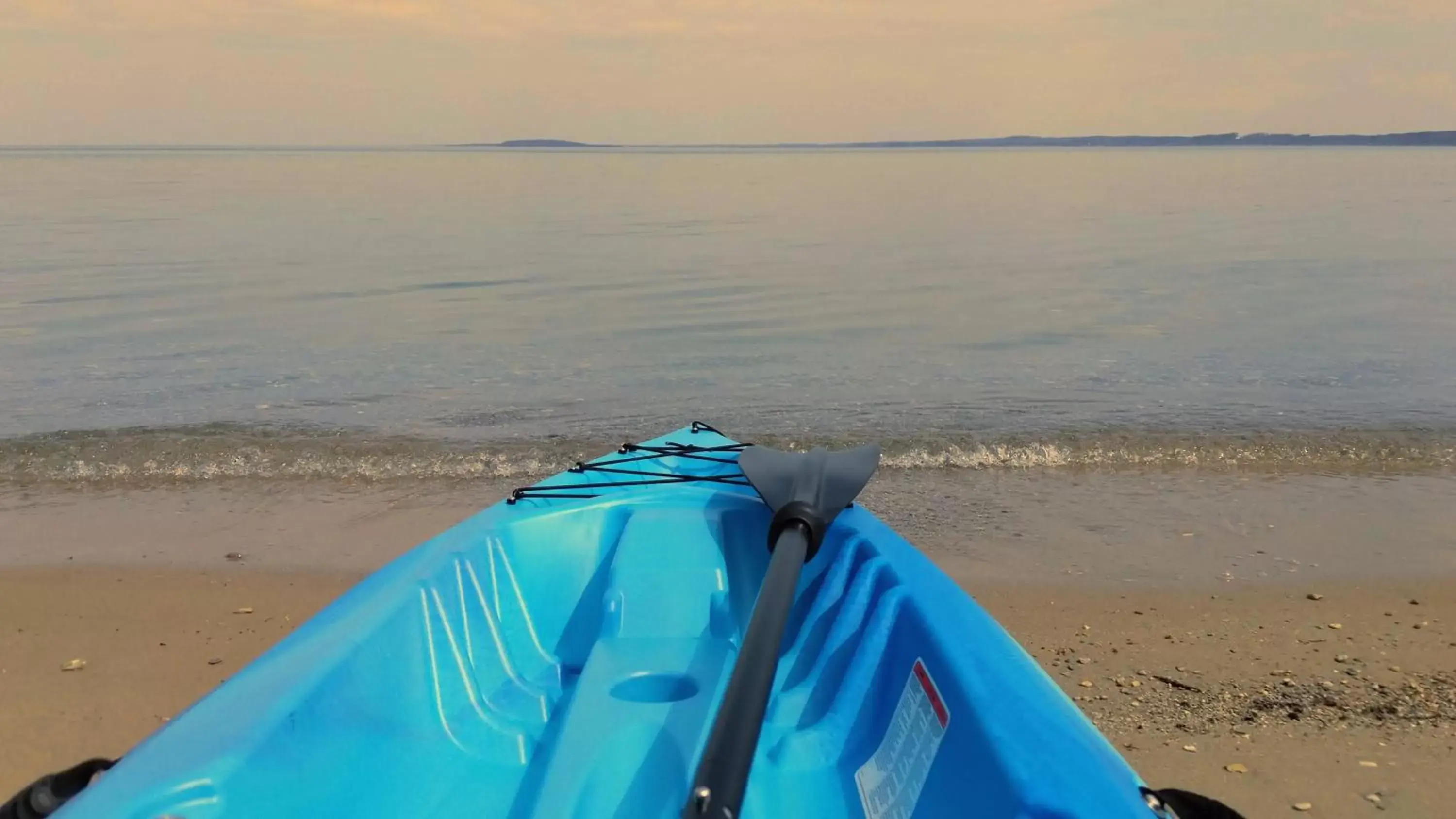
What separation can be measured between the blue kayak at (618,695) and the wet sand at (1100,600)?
0.99 meters

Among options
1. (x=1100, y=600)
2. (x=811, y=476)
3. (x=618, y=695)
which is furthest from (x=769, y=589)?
(x=1100, y=600)

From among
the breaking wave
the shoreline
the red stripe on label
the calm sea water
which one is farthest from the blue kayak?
the calm sea water

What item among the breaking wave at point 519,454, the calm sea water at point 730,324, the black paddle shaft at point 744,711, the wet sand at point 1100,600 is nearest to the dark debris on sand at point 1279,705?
the wet sand at point 1100,600

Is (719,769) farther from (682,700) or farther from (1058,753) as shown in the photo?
(682,700)

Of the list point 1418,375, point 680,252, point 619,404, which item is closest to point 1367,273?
point 1418,375

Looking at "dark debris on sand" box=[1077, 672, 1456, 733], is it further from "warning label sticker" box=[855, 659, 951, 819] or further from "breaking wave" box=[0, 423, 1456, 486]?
"breaking wave" box=[0, 423, 1456, 486]

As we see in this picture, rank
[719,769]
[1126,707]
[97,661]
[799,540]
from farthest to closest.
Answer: [97,661]
[1126,707]
[799,540]
[719,769]

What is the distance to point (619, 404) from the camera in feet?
28.0

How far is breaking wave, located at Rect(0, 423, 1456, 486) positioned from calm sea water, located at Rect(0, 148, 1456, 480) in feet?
0.34

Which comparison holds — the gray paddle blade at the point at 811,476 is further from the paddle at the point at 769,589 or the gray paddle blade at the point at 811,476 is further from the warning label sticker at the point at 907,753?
the warning label sticker at the point at 907,753

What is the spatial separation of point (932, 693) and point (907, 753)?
5.8 inches

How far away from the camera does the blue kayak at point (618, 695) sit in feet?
6.47

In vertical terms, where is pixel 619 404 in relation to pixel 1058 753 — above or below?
below

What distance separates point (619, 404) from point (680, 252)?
32.2 ft
